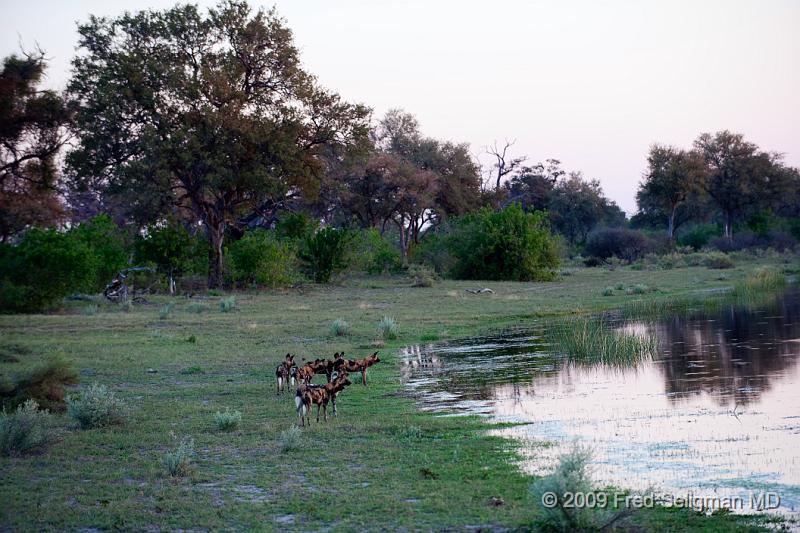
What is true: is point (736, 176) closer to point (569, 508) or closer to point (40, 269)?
point (40, 269)

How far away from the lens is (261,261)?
39219mm

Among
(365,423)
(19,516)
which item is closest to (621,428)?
(365,423)

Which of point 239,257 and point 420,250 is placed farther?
point 420,250

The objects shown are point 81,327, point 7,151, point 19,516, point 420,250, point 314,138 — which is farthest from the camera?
point 420,250

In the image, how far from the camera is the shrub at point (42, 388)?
43.4 ft

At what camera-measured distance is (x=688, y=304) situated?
31.0m

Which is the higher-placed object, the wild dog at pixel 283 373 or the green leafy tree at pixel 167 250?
the green leafy tree at pixel 167 250

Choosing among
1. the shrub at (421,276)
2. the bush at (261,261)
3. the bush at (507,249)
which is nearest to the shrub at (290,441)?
the bush at (261,261)

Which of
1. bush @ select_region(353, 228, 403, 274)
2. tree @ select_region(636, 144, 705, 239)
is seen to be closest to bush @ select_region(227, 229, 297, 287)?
bush @ select_region(353, 228, 403, 274)

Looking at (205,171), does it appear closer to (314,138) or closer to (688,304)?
(314,138)

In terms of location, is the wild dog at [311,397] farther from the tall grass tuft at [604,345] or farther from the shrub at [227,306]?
the shrub at [227,306]

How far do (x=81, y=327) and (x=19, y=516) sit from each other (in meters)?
18.0

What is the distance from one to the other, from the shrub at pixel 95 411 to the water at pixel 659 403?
182 inches

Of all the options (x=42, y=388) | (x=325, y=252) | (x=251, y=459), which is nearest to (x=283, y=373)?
(x=42, y=388)
